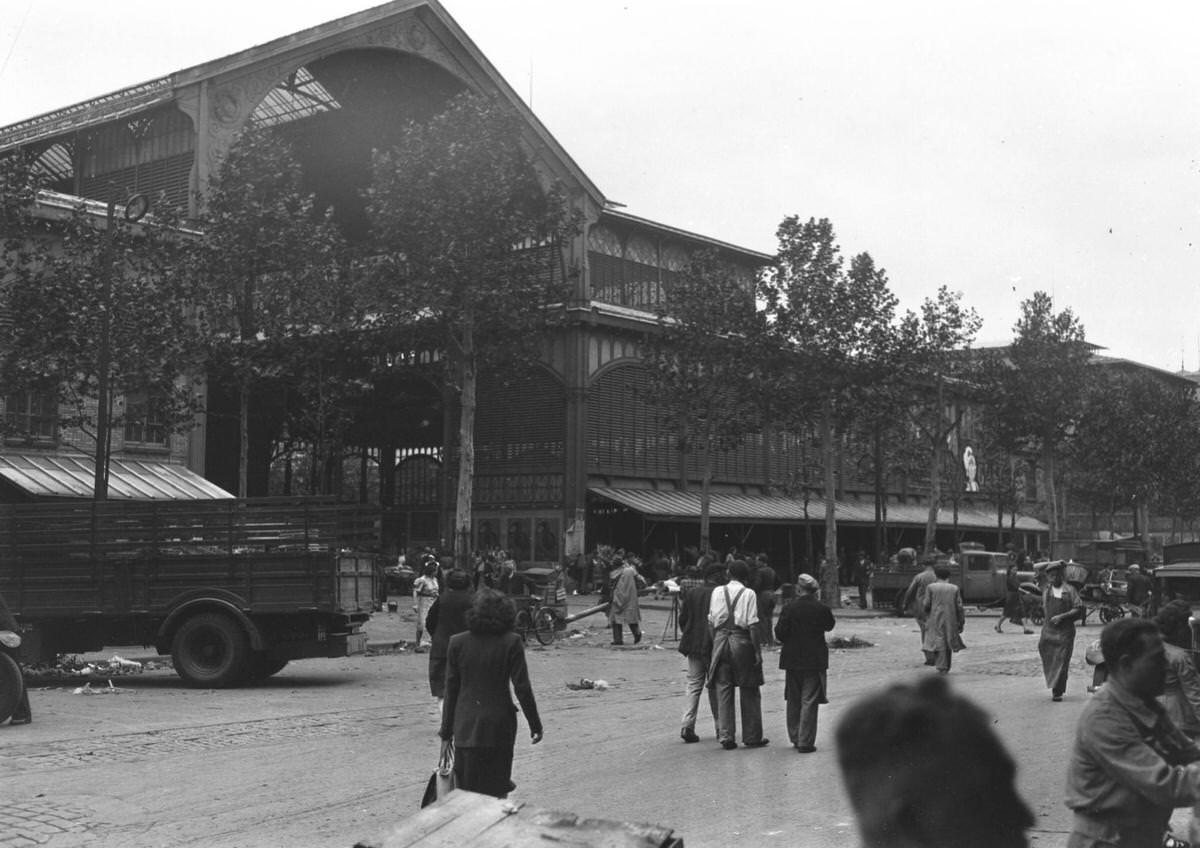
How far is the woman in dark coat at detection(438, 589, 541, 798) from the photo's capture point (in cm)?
734

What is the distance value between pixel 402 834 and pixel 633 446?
45173mm

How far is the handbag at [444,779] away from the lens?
295 inches

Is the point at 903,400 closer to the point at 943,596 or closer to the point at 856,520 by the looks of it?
the point at 856,520

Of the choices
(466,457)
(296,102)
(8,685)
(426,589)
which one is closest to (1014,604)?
(466,457)

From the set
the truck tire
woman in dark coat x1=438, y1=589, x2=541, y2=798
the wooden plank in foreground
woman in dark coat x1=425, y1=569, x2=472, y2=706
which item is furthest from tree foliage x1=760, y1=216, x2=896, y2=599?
the wooden plank in foreground

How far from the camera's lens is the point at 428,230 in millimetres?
28016

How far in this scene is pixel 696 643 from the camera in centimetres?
1266

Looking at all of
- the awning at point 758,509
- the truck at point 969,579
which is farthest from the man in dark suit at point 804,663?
the awning at point 758,509

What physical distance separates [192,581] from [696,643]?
8.17 m

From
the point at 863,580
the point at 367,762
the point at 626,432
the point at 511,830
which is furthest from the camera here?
the point at 626,432

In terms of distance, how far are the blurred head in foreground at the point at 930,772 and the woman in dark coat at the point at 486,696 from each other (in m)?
5.13

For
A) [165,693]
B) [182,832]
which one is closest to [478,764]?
[182,832]

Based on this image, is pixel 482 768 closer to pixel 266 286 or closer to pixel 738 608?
pixel 738 608

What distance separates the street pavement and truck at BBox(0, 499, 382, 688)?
23.7 inches
